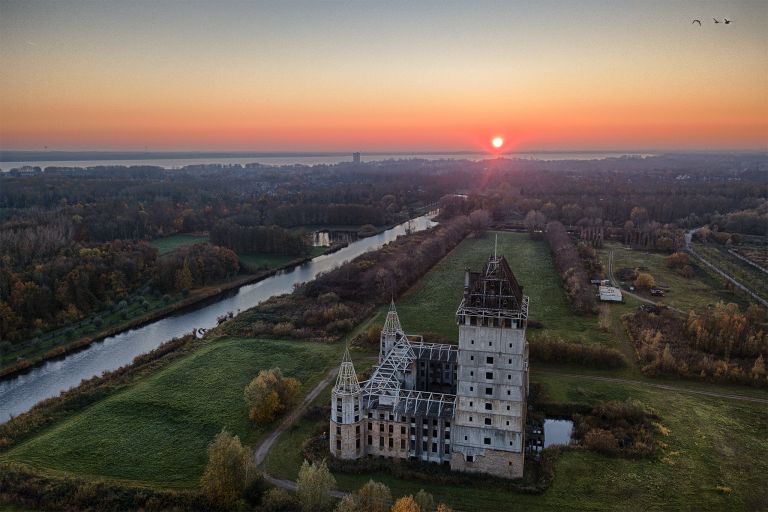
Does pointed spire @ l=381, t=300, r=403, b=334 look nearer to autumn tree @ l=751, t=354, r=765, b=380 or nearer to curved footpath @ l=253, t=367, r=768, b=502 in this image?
curved footpath @ l=253, t=367, r=768, b=502

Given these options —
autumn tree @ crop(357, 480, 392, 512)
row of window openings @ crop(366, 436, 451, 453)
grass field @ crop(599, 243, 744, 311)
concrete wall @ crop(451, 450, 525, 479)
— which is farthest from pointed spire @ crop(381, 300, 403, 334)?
grass field @ crop(599, 243, 744, 311)

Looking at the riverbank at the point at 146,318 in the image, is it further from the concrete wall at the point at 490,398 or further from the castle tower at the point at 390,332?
the concrete wall at the point at 490,398

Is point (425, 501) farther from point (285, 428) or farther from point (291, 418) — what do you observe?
point (291, 418)

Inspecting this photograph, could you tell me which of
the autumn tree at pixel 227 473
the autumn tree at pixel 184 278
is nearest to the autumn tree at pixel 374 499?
the autumn tree at pixel 227 473

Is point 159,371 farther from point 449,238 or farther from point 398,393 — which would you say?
point 449,238

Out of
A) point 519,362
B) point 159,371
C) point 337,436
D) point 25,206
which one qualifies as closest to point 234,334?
point 159,371
